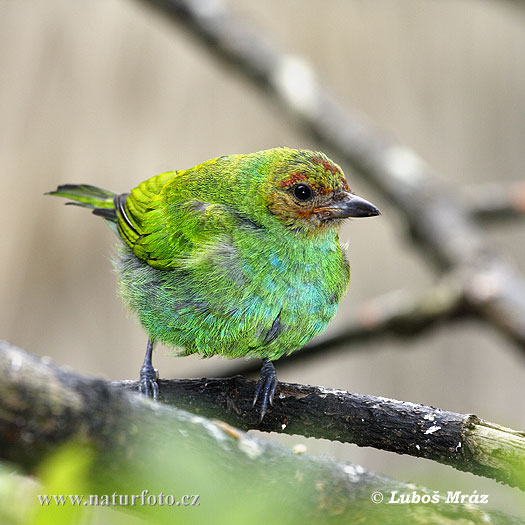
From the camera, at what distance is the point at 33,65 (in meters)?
4.81

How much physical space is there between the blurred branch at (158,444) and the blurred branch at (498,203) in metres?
3.11

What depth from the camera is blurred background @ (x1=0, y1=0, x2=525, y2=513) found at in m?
4.79

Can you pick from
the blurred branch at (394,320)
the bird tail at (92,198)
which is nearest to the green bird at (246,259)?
→ the bird tail at (92,198)

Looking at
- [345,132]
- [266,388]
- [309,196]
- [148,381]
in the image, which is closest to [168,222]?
[309,196]

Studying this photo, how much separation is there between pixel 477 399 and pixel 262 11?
10.9ft

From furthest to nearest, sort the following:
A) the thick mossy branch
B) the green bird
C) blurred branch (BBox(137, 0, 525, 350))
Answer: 1. blurred branch (BBox(137, 0, 525, 350))
2. the green bird
3. the thick mossy branch

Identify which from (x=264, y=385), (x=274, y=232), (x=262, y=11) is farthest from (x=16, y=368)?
(x=262, y=11)

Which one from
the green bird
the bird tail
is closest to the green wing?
the green bird

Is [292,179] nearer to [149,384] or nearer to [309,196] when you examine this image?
[309,196]

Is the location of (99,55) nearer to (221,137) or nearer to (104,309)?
(221,137)

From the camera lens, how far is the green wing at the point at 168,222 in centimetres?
272

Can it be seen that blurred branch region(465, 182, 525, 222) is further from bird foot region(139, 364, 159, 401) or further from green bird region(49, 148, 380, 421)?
bird foot region(139, 364, 159, 401)

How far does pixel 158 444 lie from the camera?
1003mm

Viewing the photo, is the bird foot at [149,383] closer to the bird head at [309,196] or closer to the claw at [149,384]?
the claw at [149,384]
